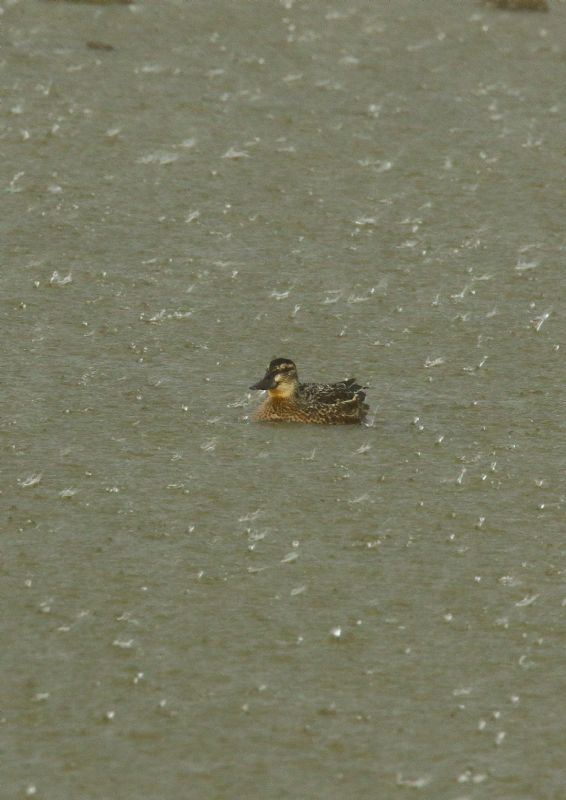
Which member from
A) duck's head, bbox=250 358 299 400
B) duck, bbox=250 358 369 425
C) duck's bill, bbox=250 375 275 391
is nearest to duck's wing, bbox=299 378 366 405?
duck, bbox=250 358 369 425

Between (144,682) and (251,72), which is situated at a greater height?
(144,682)

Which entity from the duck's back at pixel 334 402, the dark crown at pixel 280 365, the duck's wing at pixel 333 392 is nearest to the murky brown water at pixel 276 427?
the duck's back at pixel 334 402

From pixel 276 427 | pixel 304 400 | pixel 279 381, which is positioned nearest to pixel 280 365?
pixel 279 381

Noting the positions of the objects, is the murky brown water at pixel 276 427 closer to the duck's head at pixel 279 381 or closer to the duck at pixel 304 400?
the duck at pixel 304 400

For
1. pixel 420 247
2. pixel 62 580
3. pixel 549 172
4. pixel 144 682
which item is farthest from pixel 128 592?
pixel 549 172

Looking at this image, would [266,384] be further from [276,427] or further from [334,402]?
[334,402]

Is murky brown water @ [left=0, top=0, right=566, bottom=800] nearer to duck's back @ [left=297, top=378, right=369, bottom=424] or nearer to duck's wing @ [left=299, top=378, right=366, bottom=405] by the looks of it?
duck's back @ [left=297, top=378, right=369, bottom=424]

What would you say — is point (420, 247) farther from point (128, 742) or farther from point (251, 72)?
point (128, 742)
